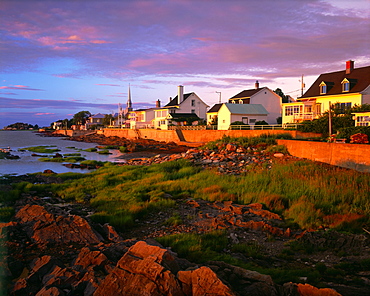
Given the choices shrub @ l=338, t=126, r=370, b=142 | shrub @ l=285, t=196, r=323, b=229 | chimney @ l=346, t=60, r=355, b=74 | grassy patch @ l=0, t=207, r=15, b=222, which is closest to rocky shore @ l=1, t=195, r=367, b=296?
grassy patch @ l=0, t=207, r=15, b=222

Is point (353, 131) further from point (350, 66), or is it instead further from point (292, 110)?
point (350, 66)

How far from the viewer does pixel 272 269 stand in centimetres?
716

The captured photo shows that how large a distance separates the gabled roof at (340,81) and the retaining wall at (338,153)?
50.0ft

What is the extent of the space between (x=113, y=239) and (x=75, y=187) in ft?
29.8

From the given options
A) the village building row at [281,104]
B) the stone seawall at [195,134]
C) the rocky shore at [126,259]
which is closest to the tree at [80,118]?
the stone seawall at [195,134]

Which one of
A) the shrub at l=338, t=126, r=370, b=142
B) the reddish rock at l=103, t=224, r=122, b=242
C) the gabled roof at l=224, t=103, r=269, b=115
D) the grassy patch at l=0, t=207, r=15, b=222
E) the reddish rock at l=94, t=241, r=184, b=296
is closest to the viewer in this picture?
the reddish rock at l=94, t=241, r=184, b=296

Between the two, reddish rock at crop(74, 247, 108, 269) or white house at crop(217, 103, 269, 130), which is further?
white house at crop(217, 103, 269, 130)

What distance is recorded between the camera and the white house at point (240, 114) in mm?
43531

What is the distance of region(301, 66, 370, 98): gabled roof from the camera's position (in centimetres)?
3331

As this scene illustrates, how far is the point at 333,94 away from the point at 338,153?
18.9 m

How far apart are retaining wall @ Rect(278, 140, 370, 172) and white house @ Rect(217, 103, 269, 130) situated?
20114 mm

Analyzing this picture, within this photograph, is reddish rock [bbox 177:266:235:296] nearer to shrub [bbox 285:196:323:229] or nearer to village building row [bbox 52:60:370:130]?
shrub [bbox 285:196:323:229]

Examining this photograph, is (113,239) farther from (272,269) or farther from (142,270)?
(272,269)

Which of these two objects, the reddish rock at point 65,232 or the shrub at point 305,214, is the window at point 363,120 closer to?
the shrub at point 305,214
